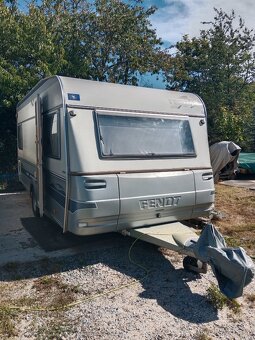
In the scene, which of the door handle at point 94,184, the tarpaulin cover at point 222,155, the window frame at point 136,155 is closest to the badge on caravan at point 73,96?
the window frame at point 136,155

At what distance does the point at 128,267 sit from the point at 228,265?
60.5 inches

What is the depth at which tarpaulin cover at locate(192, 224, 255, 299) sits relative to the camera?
3324 millimetres

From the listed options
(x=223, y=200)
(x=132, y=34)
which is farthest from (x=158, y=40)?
(x=223, y=200)

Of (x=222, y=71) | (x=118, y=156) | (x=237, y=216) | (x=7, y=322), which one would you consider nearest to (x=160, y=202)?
(x=118, y=156)

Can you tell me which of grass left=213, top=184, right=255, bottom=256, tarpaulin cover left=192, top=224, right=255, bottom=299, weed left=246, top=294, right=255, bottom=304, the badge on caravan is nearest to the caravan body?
the badge on caravan

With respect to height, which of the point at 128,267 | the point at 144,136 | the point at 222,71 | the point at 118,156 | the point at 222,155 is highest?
the point at 222,71

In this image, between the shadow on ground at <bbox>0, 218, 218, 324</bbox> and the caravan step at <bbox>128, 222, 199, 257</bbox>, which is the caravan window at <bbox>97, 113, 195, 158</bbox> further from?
the shadow on ground at <bbox>0, 218, 218, 324</bbox>

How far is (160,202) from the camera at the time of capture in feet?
15.6

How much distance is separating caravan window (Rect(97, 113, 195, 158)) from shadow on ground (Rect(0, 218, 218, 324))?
5.01 ft

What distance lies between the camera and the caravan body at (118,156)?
14.1 feet

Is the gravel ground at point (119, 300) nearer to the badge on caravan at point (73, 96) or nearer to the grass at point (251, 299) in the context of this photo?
the grass at point (251, 299)

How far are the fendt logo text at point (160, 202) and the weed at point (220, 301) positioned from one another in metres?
1.45

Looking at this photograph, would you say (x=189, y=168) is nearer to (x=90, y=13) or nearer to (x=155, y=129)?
(x=155, y=129)

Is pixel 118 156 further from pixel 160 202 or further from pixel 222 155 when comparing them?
pixel 222 155
